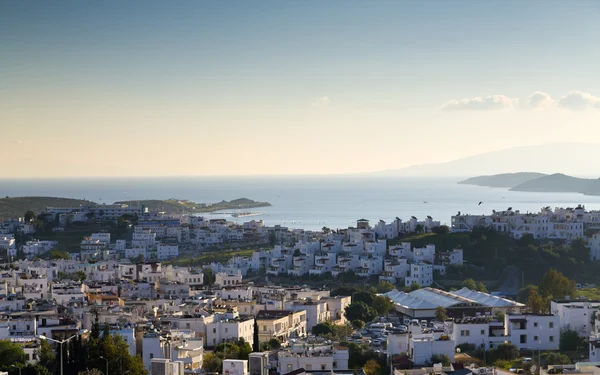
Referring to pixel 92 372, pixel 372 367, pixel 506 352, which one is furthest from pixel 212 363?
pixel 506 352

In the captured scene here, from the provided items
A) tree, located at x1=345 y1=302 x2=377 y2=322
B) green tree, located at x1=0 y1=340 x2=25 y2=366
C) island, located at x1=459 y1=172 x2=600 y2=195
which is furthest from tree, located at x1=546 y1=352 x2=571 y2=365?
island, located at x1=459 y1=172 x2=600 y2=195

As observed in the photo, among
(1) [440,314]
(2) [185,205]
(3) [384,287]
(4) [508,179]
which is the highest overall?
(4) [508,179]

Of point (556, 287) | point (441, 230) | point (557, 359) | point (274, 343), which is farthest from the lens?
point (441, 230)

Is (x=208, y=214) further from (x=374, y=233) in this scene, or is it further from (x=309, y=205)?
(x=374, y=233)

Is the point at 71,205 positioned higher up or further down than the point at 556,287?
higher up

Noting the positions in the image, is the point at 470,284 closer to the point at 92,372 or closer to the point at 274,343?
the point at 274,343

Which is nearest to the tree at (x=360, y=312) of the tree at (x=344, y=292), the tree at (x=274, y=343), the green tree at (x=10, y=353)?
the tree at (x=344, y=292)

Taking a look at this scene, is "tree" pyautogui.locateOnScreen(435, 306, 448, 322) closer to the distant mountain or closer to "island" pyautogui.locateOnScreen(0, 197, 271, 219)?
"island" pyautogui.locateOnScreen(0, 197, 271, 219)
